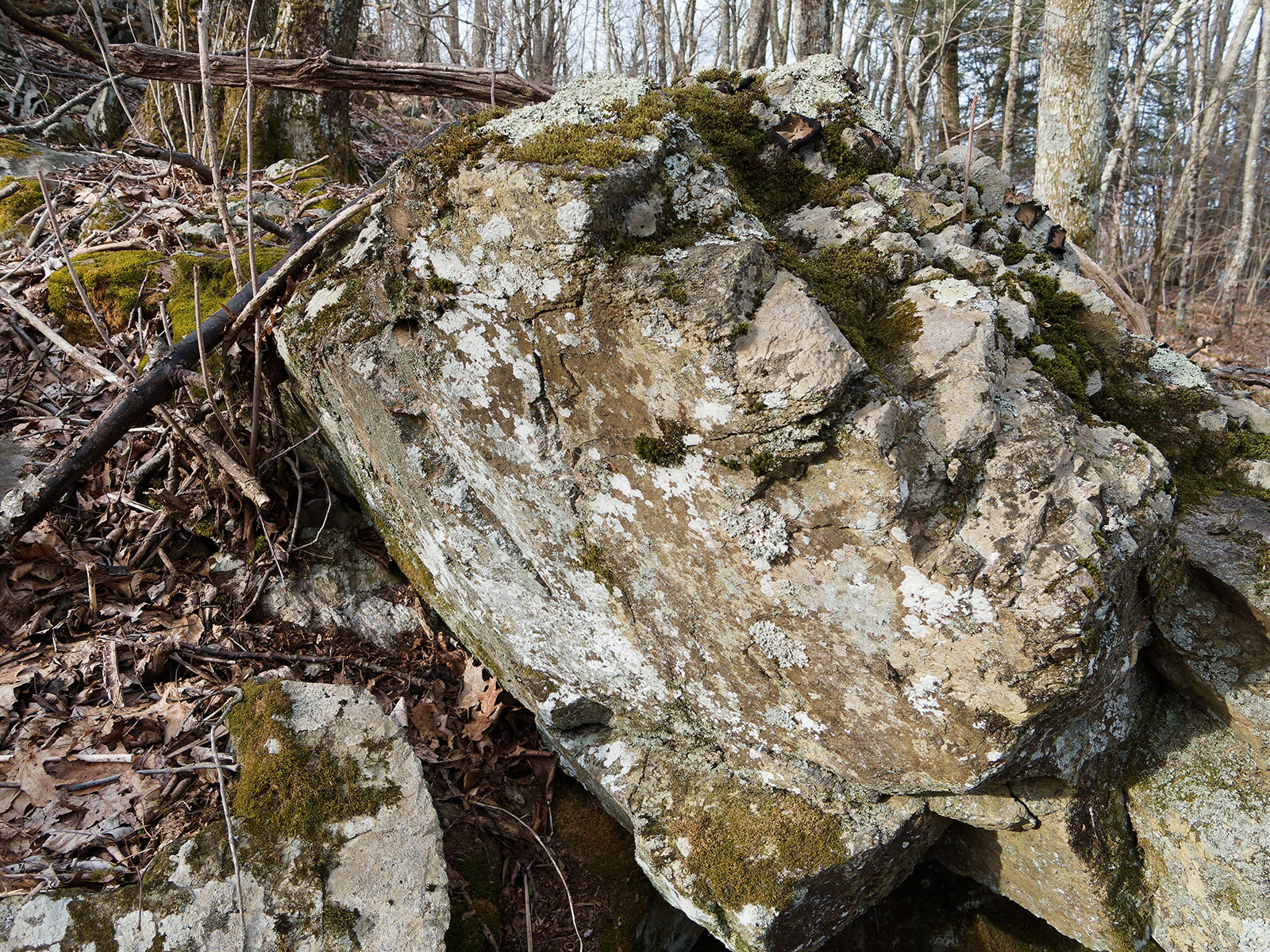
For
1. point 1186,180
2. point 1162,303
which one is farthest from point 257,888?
Result: point 1186,180

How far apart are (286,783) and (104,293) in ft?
10.5

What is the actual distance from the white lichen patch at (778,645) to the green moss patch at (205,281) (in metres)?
3.41

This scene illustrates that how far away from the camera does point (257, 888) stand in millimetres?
2344

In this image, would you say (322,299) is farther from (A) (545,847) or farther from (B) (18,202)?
(B) (18,202)

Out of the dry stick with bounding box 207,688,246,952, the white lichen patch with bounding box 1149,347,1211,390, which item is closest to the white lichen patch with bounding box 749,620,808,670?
the dry stick with bounding box 207,688,246,952

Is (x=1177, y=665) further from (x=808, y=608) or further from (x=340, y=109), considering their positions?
(x=340, y=109)

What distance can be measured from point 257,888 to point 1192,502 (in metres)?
3.69

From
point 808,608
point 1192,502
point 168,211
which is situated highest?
point 168,211

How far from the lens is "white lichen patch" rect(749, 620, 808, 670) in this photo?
2344mm

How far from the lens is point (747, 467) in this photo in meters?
2.16

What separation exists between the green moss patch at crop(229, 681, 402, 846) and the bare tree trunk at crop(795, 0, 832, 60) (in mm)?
6599

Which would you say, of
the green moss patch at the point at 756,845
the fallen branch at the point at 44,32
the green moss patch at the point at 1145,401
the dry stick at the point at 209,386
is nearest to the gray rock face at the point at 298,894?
the green moss patch at the point at 756,845

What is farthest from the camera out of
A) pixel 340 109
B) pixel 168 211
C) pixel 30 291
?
pixel 340 109

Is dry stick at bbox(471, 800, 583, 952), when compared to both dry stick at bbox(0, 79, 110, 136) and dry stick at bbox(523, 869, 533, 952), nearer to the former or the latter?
dry stick at bbox(523, 869, 533, 952)
